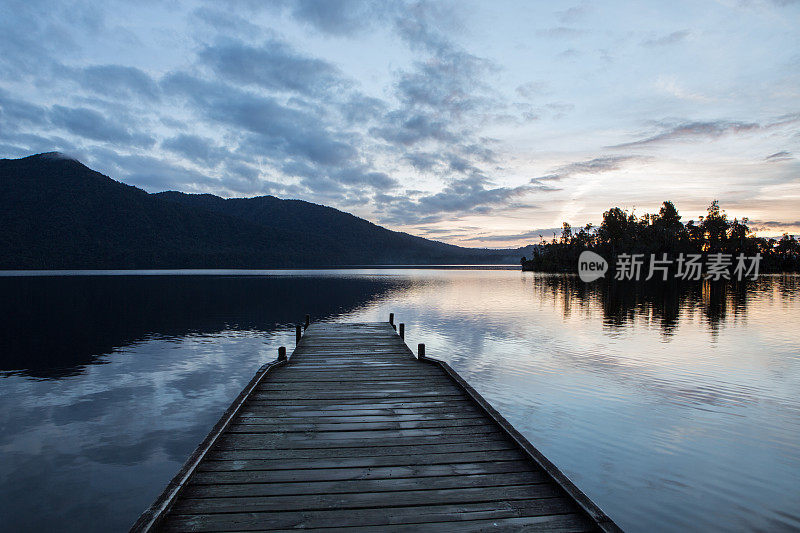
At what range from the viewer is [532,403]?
42.0 feet

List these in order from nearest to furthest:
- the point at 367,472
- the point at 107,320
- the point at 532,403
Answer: the point at 367,472
the point at 532,403
the point at 107,320

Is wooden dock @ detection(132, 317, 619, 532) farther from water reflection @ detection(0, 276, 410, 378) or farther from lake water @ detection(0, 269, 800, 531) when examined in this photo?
water reflection @ detection(0, 276, 410, 378)

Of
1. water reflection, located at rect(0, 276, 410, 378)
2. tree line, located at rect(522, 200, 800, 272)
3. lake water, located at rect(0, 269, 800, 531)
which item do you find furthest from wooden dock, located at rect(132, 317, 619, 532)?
tree line, located at rect(522, 200, 800, 272)

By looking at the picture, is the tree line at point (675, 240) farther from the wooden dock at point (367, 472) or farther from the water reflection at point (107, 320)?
the wooden dock at point (367, 472)

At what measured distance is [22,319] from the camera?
31438 mm

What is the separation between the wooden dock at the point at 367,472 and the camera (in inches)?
188

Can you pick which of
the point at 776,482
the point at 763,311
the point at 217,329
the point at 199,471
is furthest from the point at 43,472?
the point at 763,311

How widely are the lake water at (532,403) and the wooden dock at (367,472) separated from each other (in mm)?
2515

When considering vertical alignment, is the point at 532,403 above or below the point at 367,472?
below

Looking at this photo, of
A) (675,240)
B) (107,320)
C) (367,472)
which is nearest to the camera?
(367,472)

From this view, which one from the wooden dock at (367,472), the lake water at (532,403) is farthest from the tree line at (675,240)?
the wooden dock at (367,472)

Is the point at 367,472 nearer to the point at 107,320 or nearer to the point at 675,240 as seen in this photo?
the point at 107,320

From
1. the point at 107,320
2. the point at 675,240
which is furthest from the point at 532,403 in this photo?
the point at 675,240

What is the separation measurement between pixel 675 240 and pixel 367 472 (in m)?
116
